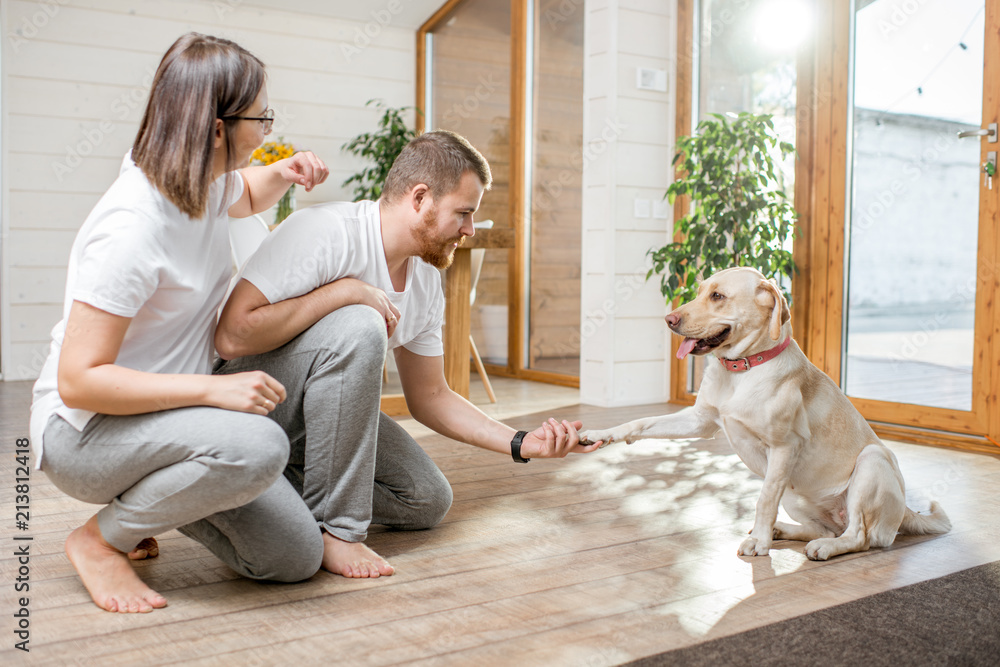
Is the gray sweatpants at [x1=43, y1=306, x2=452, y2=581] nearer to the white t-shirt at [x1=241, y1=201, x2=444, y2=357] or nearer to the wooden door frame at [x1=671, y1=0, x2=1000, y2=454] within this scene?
the white t-shirt at [x1=241, y1=201, x2=444, y2=357]

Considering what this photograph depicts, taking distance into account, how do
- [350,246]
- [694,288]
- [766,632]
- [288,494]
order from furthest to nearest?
[694,288]
[350,246]
[288,494]
[766,632]

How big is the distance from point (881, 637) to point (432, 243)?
3.54ft

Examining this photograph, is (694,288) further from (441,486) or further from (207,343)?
(207,343)

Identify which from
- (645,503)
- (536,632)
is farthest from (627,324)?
(536,632)

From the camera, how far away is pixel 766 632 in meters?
1.32

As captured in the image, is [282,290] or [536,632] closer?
[536,632]

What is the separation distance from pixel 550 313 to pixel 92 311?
3.84 m

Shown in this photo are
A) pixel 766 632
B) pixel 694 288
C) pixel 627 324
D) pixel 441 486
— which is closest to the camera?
pixel 766 632

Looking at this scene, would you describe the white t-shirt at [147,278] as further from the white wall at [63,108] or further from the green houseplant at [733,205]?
the white wall at [63,108]

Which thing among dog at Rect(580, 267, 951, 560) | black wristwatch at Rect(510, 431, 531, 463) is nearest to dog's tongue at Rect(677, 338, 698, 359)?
dog at Rect(580, 267, 951, 560)

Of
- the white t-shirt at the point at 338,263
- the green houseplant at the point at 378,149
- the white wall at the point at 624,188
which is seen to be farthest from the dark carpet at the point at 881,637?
the green houseplant at the point at 378,149

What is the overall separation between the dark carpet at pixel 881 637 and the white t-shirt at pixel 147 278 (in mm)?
921

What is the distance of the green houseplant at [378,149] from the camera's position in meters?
5.51

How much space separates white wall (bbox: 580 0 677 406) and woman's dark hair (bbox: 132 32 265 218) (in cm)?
288
